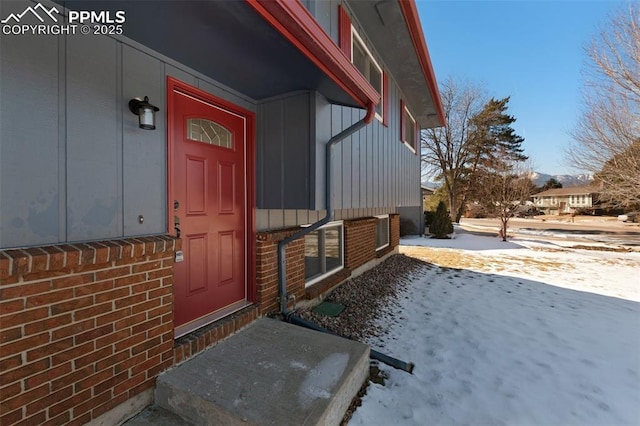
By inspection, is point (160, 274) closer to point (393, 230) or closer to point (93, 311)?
point (93, 311)

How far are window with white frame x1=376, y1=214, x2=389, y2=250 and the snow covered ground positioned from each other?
1.57m

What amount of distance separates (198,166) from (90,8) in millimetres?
1224

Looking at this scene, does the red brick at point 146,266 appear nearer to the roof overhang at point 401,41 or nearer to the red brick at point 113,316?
the red brick at point 113,316

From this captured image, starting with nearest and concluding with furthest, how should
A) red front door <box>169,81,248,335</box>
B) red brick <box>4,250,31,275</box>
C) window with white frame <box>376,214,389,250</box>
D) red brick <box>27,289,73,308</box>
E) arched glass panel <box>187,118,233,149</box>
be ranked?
red brick <box>4,250,31,275</box>
red brick <box>27,289,73,308</box>
red front door <box>169,81,248,335</box>
arched glass panel <box>187,118,233,149</box>
window with white frame <box>376,214,389,250</box>

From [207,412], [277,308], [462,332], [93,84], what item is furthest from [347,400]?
[93,84]

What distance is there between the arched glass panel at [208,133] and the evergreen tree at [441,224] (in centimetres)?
1363

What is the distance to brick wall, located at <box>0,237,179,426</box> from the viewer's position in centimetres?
138

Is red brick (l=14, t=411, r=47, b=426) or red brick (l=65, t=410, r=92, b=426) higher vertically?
red brick (l=14, t=411, r=47, b=426)

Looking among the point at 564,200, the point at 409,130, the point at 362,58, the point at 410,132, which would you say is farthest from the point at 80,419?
the point at 564,200

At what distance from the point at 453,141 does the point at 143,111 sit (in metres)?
25.0

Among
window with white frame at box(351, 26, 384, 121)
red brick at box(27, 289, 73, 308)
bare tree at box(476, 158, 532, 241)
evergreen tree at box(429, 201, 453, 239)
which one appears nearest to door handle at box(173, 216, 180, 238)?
red brick at box(27, 289, 73, 308)

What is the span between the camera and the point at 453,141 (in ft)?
75.6

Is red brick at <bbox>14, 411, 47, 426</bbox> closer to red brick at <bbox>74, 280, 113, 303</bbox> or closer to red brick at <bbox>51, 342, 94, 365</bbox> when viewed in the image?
red brick at <bbox>51, 342, 94, 365</bbox>

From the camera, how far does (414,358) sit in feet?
9.86
